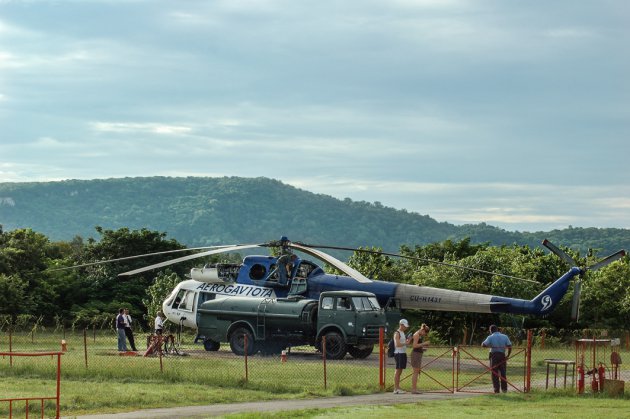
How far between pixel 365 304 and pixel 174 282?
80.1 ft

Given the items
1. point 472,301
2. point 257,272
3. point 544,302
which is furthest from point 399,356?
point 257,272

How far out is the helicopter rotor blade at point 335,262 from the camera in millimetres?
30403

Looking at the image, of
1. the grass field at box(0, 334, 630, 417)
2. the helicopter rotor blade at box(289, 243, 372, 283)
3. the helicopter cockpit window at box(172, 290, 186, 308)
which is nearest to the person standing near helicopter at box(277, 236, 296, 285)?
the helicopter rotor blade at box(289, 243, 372, 283)

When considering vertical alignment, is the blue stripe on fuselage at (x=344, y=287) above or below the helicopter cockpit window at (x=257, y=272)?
below

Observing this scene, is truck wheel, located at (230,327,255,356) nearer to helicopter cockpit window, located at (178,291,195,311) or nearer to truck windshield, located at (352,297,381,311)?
helicopter cockpit window, located at (178,291,195,311)

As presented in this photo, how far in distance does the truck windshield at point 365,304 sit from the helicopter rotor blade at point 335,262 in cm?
89

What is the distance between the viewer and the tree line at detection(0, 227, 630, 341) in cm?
5209

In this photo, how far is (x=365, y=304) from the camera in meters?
35.5

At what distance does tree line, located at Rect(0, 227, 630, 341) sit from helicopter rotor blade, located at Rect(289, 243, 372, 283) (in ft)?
37.2

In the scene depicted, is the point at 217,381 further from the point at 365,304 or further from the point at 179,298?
the point at 179,298

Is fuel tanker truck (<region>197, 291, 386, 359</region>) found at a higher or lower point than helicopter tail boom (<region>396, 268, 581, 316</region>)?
lower

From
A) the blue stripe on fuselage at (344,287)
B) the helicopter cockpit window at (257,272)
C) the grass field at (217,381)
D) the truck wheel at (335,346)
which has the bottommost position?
the grass field at (217,381)

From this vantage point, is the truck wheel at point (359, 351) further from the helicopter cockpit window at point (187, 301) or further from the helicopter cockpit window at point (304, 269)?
the helicopter cockpit window at point (187, 301)

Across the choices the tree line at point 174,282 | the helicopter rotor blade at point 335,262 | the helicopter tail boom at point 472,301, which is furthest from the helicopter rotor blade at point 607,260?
the tree line at point 174,282
